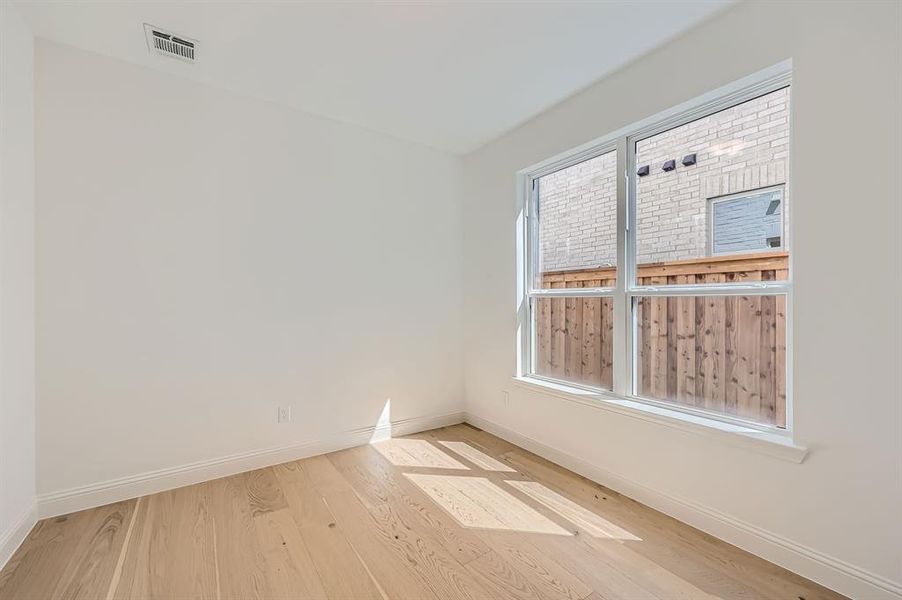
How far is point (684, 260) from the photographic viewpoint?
2.26m

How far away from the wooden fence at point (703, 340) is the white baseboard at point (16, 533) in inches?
129

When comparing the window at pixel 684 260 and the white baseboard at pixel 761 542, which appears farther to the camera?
the window at pixel 684 260

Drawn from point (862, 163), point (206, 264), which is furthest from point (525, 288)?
point (206, 264)

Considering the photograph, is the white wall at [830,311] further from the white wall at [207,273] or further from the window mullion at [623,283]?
the white wall at [207,273]

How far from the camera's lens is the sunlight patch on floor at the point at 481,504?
6.90 feet

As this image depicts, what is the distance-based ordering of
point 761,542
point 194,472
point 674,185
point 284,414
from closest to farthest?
1. point 761,542
2. point 674,185
3. point 194,472
4. point 284,414

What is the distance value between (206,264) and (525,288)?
2.41 metres

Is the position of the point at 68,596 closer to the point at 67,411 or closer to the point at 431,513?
the point at 67,411

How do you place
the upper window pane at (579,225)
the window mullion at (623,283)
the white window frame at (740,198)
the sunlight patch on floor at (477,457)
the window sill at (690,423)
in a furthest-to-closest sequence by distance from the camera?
the sunlight patch on floor at (477,457) → the upper window pane at (579,225) → the window mullion at (623,283) → the white window frame at (740,198) → the window sill at (690,423)

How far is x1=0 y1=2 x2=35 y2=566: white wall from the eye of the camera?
5.95 feet

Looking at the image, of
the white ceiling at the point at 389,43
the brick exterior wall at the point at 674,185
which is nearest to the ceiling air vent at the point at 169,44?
the white ceiling at the point at 389,43

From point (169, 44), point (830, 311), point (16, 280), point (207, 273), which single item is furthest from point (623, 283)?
point (16, 280)

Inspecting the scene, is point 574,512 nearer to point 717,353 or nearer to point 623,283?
point 717,353

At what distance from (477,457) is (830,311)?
229 cm
